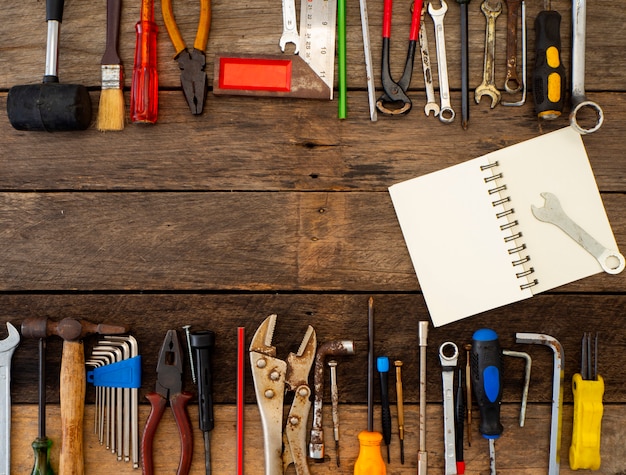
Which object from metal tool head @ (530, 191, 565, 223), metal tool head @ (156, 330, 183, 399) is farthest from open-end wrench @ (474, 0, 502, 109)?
metal tool head @ (156, 330, 183, 399)

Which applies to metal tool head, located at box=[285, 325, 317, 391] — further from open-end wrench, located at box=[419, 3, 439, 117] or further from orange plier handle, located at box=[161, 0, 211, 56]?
orange plier handle, located at box=[161, 0, 211, 56]

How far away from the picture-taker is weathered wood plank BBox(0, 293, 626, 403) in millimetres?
1243

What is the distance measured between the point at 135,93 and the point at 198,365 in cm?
58

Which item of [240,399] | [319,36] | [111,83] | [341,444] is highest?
[319,36]

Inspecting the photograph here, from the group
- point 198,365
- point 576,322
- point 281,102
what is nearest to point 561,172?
point 576,322

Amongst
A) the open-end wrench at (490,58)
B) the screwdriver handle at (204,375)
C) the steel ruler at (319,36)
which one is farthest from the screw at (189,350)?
the open-end wrench at (490,58)

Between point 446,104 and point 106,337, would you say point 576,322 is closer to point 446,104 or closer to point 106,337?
point 446,104

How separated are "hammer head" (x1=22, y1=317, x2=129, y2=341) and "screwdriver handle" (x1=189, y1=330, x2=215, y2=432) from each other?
16 cm

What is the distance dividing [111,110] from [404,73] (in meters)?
0.63

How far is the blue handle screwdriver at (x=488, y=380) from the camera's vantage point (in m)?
1.19

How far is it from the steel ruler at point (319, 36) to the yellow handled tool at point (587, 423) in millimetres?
813

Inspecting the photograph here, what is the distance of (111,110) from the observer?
4.06 feet

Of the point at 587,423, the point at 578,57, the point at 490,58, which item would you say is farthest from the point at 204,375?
the point at 578,57

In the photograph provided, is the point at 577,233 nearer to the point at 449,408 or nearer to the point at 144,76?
the point at 449,408
